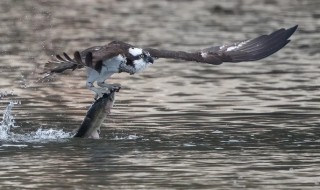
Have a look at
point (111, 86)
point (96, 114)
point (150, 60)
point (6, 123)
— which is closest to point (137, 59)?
point (150, 60)

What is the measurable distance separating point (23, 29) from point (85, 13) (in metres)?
5.45

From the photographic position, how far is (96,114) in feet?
48.8

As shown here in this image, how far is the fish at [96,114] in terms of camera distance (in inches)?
584

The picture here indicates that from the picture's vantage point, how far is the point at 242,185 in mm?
12445

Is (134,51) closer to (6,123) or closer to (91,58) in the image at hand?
(91,58)

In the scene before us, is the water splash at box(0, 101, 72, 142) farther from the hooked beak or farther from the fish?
the hooked beak

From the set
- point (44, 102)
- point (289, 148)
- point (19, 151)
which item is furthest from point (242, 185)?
point (44, 102)

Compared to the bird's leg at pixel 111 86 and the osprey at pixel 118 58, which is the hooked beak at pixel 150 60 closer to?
the osprey at pixel 118 58

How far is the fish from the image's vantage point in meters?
14.8

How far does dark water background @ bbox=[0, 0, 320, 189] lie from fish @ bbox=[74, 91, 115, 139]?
5.5 inches

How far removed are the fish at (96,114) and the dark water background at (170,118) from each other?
0.14 metres

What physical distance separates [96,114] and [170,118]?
2703mm

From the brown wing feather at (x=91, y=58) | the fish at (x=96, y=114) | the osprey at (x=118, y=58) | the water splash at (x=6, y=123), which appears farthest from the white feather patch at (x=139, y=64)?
the water splash at (x=6, y=123)

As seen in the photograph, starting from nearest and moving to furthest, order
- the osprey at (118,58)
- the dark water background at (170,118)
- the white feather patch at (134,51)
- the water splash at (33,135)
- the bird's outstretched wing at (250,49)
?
1. the dark water background at (170,118)
2. the osprey at (118,58)
3. the white feather patch at (134,51)
4. the water splash at (33,135)
5. the bird's outstretched wing at (250,49)
